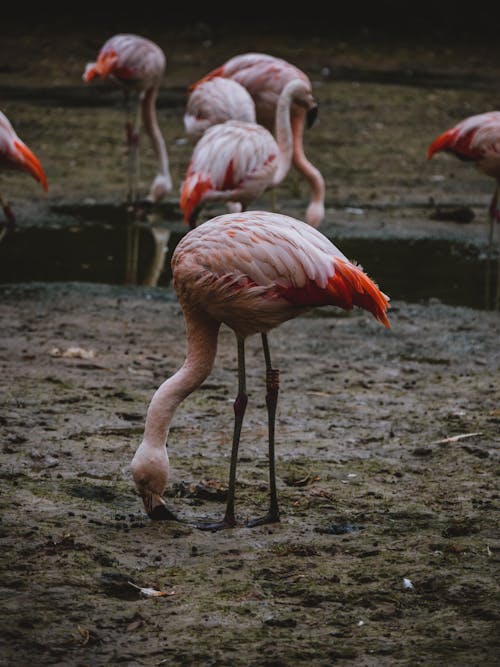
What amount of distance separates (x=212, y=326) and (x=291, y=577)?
3.12 ft

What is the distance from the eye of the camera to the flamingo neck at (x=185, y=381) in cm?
382

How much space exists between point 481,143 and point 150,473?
499cm

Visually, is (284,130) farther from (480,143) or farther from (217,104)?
(480,143)

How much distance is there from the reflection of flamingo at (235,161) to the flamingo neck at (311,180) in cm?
66

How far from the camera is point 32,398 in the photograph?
17.0 feet

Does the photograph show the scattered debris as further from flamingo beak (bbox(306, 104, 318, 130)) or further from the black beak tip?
flamingo beak (bbox(306, 104, 318, 130))

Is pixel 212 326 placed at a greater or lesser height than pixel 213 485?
greater

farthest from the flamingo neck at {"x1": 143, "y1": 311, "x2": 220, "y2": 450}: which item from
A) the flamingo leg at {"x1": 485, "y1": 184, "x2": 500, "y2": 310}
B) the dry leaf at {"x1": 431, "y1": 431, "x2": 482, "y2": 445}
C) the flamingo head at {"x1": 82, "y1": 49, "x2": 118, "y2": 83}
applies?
the flamingo head at {"x1": 82, "y1": 49, "x2": 118, "y2": 83}

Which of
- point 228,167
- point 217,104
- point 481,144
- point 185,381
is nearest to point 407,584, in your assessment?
point 185,381

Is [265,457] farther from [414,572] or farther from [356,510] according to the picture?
[414,572]

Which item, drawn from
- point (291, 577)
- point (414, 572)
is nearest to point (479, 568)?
point (414, 572)

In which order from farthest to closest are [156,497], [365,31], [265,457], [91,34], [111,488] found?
[365,31], [91,34], [265,457], [111,488], [156,497]

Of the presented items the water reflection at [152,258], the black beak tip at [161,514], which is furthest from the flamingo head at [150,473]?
the water reflection at [152,258]

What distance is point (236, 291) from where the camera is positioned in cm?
383
